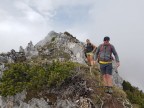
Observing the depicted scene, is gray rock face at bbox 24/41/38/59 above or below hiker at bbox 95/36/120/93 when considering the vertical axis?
above

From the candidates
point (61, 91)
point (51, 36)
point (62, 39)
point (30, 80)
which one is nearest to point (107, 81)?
point (61, 91)

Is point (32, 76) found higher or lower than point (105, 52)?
lower

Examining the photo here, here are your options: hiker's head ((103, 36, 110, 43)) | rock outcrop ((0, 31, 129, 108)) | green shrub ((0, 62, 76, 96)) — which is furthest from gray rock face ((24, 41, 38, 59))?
hiker's head ((103, 36, 110, 43))

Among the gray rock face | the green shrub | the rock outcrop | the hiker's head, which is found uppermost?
the gray rock face

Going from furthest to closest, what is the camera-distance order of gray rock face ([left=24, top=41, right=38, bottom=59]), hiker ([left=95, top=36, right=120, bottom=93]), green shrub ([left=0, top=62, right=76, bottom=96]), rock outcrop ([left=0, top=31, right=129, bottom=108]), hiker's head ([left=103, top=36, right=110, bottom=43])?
gray rock face ([left=24, top=41, right=38, bottom=59]) → green shrub ([left=0, top=62, right=76, bottom=96]) → rock outcrop ([left=0, top=31, right=129, bottom=108]) → hiker ([left=95, top=36, right=120, bottom=93]) → hiker's head ([left=103, top=36, right=110, bottom=43])

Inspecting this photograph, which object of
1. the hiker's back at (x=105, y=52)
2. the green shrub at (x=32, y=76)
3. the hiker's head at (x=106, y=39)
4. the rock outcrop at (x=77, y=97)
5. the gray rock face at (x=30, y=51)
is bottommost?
the rock outcrop at (x=77, y=97)

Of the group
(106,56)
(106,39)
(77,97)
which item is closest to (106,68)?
(106,56)

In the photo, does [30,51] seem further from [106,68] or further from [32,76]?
[106,68]

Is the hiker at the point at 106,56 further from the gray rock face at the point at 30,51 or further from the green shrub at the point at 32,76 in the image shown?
the gray rock face at the point at 30,51

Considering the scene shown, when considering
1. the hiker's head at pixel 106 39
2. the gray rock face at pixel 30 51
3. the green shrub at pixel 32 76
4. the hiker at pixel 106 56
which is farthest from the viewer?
the gray rock face at pixel 30 51

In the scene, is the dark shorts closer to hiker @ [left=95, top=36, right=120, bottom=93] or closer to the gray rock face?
hiker @ [left=95, top=36, right=120, bottom=93]

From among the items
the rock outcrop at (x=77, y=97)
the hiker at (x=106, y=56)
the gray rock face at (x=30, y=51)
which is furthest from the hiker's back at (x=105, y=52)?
the gray rock face at (x=30, y=51)

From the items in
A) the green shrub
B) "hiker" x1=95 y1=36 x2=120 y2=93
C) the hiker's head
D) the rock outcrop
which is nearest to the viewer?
the hiker's head

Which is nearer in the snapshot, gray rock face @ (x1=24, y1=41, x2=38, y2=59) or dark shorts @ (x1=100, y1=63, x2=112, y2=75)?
dark shorts @ (x1=100, y1=63, x2=112, y2=75)
